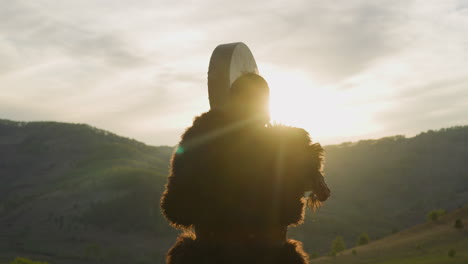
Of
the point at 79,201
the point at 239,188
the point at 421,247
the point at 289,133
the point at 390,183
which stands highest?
the point at 390,183

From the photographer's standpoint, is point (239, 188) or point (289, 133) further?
point (289, 133)

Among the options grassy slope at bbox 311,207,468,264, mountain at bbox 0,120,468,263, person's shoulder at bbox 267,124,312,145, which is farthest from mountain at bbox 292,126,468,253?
Answer: person's shoulder at bbox 267,124,312,145

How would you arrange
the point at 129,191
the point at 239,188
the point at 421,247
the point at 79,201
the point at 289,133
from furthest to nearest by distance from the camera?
the point at 129,191
the point at 79,201
the point at 421,247
the point at 289,133
the point at 239,188

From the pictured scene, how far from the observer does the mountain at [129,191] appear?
247ft

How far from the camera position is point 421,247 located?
3334 cm

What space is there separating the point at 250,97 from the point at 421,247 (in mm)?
31656

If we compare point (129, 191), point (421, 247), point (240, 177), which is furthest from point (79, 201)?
point (240, 177)

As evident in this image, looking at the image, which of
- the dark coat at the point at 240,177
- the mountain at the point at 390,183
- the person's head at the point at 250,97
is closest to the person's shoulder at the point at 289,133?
the dark coat at the point at 240,177

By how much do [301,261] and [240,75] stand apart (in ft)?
5.67

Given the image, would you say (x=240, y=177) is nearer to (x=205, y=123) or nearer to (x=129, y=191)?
(x=205, y=123)

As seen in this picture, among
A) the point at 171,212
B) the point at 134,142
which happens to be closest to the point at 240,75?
the point at 171,212

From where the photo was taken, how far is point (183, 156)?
13.7 ft

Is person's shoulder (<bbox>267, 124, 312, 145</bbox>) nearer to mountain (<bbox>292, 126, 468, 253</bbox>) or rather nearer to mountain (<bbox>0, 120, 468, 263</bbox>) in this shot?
mountain (<bbox>0, 120, 468, 263</bbox>)

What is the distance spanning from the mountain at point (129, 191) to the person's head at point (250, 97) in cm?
6026
